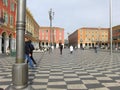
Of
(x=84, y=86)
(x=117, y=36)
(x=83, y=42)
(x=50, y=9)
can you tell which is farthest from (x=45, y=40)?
(x=84, y=86)

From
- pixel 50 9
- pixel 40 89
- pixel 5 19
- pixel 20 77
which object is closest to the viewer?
pixel 20 77

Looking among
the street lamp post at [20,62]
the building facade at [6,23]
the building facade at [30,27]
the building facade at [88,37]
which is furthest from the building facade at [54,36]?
the street lamp post at [20,62]

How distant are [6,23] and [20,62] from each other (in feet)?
108

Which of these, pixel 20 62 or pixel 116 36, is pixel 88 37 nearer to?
pixel 116 36

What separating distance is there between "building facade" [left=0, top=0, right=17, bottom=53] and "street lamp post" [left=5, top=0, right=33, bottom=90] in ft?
95.6

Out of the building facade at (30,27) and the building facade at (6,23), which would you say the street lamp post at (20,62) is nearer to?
the building facade at (6,23)

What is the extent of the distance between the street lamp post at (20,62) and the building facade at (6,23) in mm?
29145

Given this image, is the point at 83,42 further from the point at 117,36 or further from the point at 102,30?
the point at 117,36

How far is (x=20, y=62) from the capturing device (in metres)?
5.35

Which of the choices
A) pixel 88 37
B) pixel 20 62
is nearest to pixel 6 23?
pixel 20 62

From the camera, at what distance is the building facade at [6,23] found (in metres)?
34.3

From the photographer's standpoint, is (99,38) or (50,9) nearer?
(50,9)

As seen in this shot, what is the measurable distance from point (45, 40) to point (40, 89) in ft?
404

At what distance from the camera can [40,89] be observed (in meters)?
7.04
